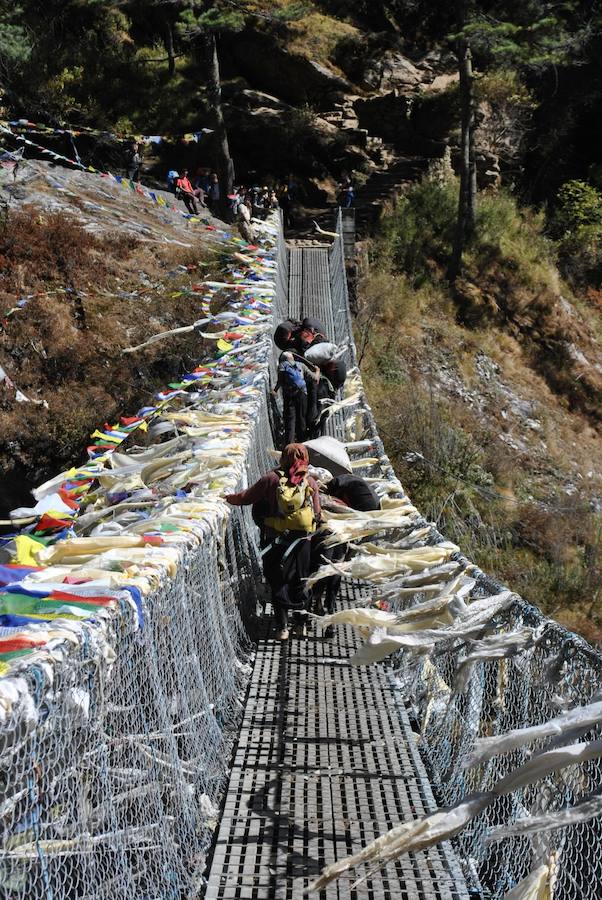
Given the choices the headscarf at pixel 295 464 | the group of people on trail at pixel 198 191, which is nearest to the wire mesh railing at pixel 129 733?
the headscarf at pixel 295 464

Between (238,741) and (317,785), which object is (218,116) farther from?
(317,785)

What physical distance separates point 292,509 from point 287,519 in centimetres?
8

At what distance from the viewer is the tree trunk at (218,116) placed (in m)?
19.5

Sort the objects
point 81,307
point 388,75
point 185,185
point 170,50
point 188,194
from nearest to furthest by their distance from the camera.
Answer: point 81,307 < point 185,185 < point 188,194 < point 170,50 < point 388,75

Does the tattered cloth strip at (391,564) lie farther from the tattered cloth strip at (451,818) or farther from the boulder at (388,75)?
the boulder at (388,75)

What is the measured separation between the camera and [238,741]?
13.5 feet

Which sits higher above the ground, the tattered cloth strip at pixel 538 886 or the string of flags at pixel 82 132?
the string of flags at pixel 82 132

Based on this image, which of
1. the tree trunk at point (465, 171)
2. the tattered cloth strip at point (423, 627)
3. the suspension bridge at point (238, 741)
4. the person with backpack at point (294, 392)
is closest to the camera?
the suspension bridge at point (238, 741)

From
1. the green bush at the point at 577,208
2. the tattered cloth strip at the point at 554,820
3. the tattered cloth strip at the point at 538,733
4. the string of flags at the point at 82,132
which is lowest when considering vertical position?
the tattered cloth strip at the point at 554,820

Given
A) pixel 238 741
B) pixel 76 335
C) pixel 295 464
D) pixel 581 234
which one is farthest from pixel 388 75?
pixel 238 741

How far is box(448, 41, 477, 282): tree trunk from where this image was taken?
20.5m

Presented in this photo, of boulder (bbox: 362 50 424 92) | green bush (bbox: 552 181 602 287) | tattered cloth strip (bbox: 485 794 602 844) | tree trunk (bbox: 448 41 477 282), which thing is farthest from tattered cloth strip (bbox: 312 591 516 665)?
boulder (bbox: 362 50 424 92)

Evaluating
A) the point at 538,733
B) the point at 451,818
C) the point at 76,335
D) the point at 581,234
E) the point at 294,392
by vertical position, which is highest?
the point at 581,234

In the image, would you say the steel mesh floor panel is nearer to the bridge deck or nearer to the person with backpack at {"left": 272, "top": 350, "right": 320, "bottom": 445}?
the bridge deck
